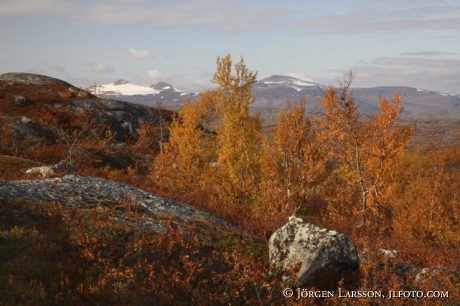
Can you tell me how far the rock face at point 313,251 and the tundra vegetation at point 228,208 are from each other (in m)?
0.54

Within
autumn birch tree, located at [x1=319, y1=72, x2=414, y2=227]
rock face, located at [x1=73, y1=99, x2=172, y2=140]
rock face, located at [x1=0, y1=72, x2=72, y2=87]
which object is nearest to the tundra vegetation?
autumn birch tree, located at [x1=319, y1=72, x2=414, y2=227]

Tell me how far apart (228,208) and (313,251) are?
42.5 ft

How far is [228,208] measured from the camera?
2591 centimetres

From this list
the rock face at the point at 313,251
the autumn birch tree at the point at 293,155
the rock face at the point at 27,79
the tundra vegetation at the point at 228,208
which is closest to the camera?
the tundra vegetation at the point at 228,208

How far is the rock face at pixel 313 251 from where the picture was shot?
42.9ft

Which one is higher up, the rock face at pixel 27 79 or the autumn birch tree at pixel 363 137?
the rock face at pixel 27 79

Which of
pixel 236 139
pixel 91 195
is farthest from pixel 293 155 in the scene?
pixel 91 195

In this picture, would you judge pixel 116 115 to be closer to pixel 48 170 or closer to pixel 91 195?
pixel 48 170

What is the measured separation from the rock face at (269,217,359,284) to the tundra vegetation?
54 centimetres

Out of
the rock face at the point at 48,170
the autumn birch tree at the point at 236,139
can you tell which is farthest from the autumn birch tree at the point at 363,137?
the rock face at the point at 48,170

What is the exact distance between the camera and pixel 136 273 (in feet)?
35.3

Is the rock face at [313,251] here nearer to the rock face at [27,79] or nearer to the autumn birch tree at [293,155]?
the autumn birch tree at [293,155]

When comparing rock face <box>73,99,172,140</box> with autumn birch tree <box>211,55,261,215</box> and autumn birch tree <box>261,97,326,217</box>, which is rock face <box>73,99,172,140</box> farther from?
autumn birch tree <box>261,97,326,217</box>

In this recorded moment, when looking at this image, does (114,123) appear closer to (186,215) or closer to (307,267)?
(186,215)
